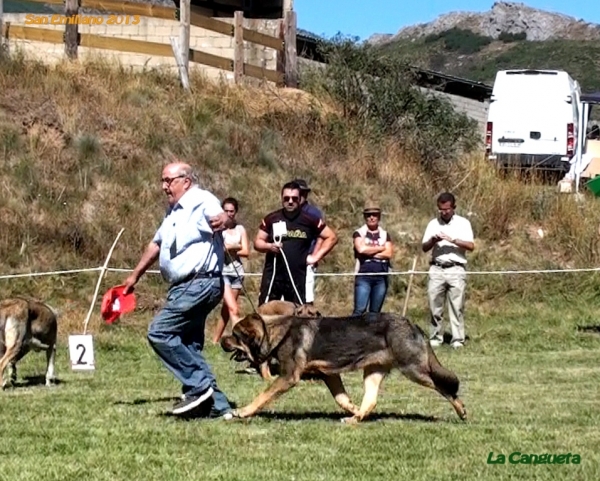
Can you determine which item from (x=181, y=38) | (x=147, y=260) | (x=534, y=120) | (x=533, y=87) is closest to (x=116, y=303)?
(x=147, y=260)

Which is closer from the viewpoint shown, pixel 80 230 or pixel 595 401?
pixel 595 401

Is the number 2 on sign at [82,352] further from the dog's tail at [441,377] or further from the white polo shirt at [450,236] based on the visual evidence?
the white polo shirt at [450,236]

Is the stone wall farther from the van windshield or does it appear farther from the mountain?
the mountain

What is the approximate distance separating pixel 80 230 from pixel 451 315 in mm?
6116

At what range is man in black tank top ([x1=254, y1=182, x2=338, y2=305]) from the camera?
11273 mm

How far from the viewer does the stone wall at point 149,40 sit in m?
21.6

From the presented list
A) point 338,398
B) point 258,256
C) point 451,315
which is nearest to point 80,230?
point 258,256

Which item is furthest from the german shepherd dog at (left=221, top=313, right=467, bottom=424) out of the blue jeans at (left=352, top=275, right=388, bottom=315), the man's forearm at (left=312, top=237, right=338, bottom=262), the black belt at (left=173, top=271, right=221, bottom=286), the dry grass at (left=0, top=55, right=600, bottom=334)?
the dry grass at (left=0, top=55, right=600, bottom=334)

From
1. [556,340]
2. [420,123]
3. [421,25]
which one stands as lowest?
[556,340]

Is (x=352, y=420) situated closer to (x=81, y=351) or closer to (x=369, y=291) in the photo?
(x=81, y=351)

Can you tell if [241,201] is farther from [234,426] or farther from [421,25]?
[421,25]

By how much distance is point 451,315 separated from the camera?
14.8 meters

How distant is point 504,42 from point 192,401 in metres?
91.4

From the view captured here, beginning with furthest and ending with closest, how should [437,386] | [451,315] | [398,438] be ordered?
[451,315] < [437,386] < [398,438]
